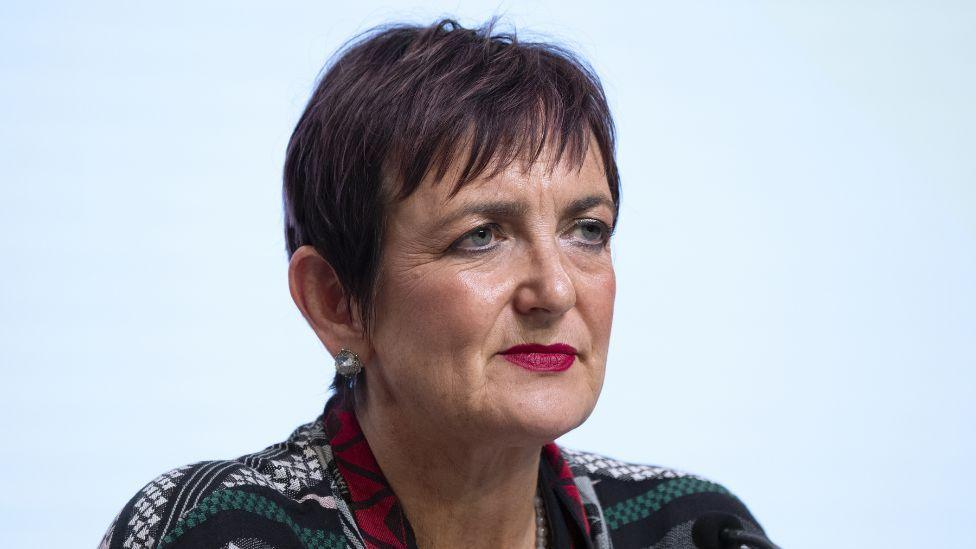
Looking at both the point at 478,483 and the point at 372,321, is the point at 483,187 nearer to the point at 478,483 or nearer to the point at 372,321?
the point at 372,321

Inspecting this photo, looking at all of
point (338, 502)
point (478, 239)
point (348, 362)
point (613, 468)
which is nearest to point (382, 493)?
point (338, 502)

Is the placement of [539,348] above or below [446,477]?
above

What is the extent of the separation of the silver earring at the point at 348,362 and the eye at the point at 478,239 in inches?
11.1

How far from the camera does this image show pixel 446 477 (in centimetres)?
193

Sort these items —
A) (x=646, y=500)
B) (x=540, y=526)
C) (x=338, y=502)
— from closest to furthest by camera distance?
1. (x=338, y=502)
2. (x=540, y=526)
3. (x=646, y=500)

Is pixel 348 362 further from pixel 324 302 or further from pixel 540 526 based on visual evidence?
pixel 540 526

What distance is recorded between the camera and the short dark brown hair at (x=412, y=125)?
5.90 feet

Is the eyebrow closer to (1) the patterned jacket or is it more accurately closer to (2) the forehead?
(2) the forehead

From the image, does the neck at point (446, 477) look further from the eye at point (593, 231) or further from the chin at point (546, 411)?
the eye at point (593, 231)

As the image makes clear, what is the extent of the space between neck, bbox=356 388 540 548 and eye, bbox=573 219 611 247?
0.34 m

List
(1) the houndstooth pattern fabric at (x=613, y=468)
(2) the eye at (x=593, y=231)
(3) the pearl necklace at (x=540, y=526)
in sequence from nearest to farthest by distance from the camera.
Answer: (2) the eye at (x=593, y=231) < (3) the pearl necklace at (x=540, y=526) < (1) the houndstooth pattern fabric at (x=613, y=468)

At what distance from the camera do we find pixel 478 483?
6.39 ft

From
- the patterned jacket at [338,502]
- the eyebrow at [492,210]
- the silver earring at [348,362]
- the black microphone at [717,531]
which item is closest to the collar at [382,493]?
the patterned jacket at [338,502]

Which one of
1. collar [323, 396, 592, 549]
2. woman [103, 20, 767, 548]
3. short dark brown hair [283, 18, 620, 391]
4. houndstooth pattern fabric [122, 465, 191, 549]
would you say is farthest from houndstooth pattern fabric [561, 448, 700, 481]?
houndstooth pattern fabric [122, 465, 191, 549]
